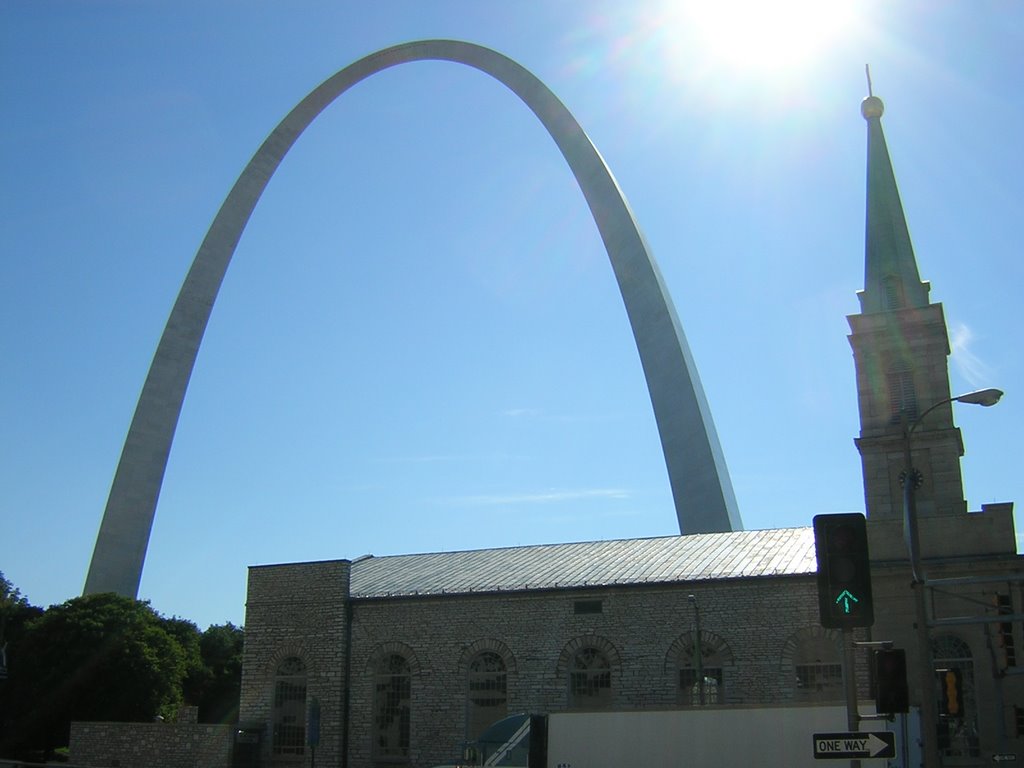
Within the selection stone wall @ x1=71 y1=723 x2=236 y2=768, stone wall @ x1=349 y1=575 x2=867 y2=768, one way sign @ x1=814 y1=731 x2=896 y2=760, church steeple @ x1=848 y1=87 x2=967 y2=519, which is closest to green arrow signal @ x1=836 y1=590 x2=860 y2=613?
one way sign @ x1=814 y1=731 x2=896 y2=760

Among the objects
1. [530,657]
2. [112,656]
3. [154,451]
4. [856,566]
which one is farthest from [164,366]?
[856,566]

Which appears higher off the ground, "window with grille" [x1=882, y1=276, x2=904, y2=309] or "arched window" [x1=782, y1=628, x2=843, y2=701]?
"window with grille" [x1=882, y1=276, x2=904, y2=309]

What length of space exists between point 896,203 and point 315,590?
88.0ft

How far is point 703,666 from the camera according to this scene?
28.1 m

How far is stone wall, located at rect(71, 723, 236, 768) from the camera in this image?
30453 millimetres

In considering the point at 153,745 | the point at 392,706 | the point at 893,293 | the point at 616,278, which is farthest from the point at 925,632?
the point at 893,293

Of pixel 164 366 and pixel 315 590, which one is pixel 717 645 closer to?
pixel 315 590

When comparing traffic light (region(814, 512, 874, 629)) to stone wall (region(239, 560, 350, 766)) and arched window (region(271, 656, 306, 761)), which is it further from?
arched window (region(271, 656, 306, 761))

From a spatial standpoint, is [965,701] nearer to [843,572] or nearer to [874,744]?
[874,744]

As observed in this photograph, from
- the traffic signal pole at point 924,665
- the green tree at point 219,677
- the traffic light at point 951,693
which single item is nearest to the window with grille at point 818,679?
the traffic signal pole at point 924,665

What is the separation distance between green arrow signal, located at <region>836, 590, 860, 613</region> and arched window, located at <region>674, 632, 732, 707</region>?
17822 mm

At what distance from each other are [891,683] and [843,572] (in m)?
1.39

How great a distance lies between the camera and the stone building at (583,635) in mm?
26688

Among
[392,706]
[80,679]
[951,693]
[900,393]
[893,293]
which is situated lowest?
[392,706]
